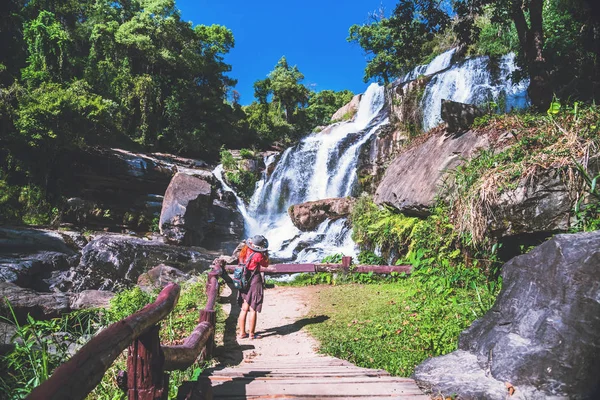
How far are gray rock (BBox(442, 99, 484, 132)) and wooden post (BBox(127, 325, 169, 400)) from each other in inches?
366

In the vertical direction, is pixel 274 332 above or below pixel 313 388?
below

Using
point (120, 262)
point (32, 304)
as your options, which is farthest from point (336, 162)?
point (32, 304)

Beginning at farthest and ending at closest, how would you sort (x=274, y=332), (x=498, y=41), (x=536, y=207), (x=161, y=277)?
(x=498, y=41) < (x=161, y=277) < (x=274, y=332) < (x=536, y=207)

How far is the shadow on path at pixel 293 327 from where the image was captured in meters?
6.37

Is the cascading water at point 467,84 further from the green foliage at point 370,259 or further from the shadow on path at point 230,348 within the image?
the shadow on path at point 230,348

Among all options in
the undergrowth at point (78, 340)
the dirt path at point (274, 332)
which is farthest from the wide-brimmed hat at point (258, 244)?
the undergrowth at point (78, 340)

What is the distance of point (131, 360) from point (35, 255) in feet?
46.9

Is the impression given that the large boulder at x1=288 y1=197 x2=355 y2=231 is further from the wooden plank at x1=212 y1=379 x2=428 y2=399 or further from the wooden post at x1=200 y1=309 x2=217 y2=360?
the wooden plank at x1=212 y1=379 x2=428 y2=399

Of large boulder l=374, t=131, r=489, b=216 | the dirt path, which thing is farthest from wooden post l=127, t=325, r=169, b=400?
large boulder l=374, t=131, r=489, b=216

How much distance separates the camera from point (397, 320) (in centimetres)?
581

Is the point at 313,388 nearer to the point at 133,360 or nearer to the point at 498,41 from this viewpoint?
→ the point at 133,360

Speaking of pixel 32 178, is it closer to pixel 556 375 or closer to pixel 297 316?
pixel 297 316

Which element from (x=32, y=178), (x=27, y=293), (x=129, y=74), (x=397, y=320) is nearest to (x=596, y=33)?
(x=397, y=320)

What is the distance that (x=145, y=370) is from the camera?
7.02 ft
